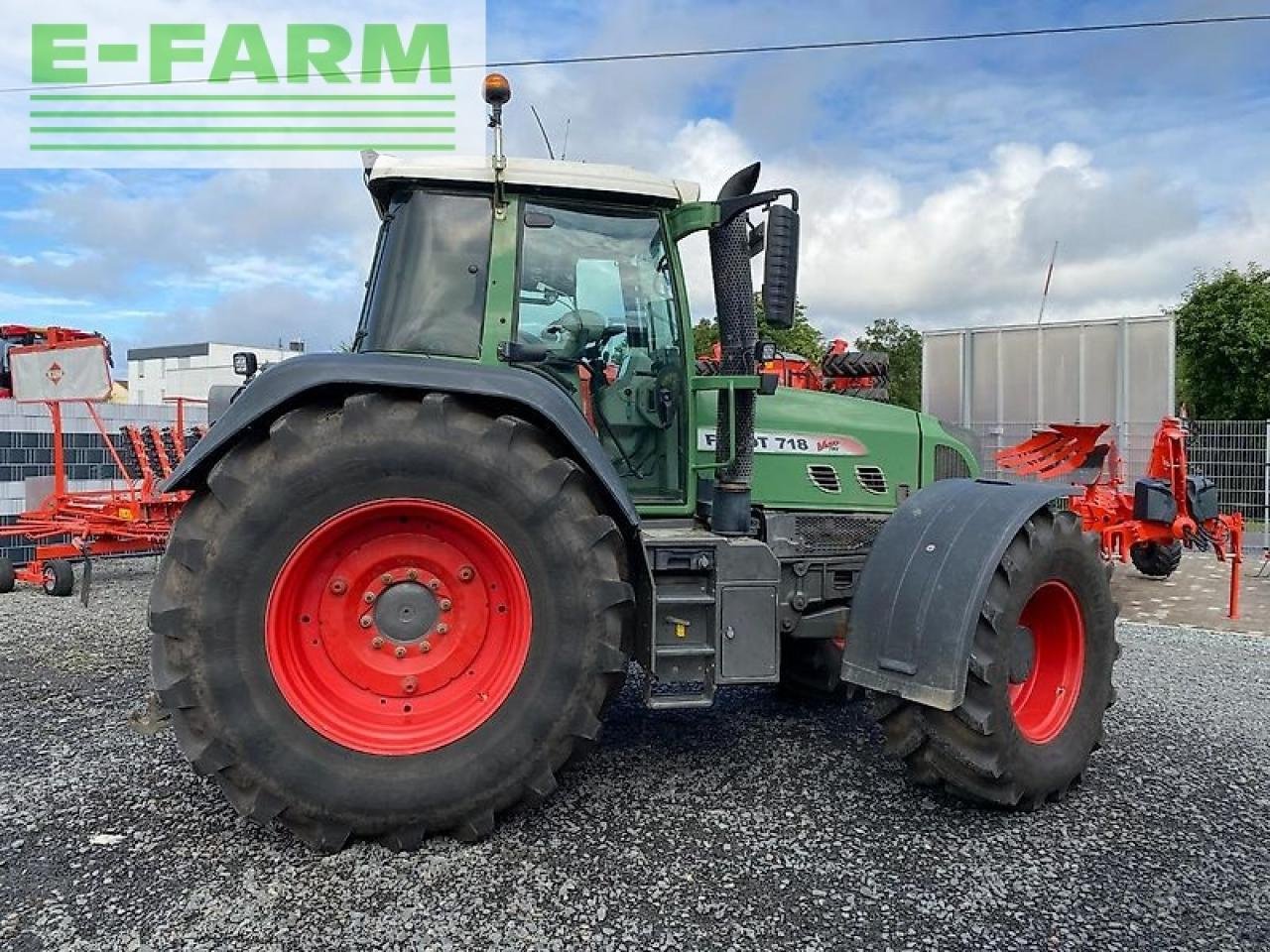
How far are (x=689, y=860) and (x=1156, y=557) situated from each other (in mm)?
9190

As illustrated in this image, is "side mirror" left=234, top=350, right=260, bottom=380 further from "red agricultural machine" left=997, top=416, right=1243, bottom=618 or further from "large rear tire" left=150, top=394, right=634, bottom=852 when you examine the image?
"red agricultural machine" left=997, top=416, right=1243, bottom=618

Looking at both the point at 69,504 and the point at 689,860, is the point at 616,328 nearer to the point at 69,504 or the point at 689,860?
the point at 689,860

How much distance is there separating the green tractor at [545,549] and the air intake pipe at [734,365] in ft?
0.04

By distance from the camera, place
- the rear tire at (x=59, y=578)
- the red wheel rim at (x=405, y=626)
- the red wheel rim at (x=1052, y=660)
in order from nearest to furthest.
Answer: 1. the red wheel rim at (x=405, y=626)
2. the red wheel rim at (x=1052, y=660)
3. the rear tire at (x=59, y=578)

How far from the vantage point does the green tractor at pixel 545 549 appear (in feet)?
10.1

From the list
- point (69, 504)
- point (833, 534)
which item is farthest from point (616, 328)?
point (69, 504)

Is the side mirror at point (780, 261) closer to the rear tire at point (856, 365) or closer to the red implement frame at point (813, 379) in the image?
the red implement frame at point (813, 379)

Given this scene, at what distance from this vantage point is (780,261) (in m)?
3.58

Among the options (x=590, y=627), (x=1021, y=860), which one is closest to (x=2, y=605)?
(x=590, y=627)

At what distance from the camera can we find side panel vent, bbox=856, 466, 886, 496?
4.48 m

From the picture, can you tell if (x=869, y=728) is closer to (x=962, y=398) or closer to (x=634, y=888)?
(x=634, y=888)

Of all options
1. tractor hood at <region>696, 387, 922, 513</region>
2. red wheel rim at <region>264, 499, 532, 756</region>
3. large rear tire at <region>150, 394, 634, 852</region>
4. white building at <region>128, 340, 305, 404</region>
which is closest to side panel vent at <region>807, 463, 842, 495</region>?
tractor hood at <region>696, 387, 922, 513</region>

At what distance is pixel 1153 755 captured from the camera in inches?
171

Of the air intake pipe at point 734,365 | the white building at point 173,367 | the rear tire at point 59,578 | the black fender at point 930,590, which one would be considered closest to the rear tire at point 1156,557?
the black fender at point 930,590
